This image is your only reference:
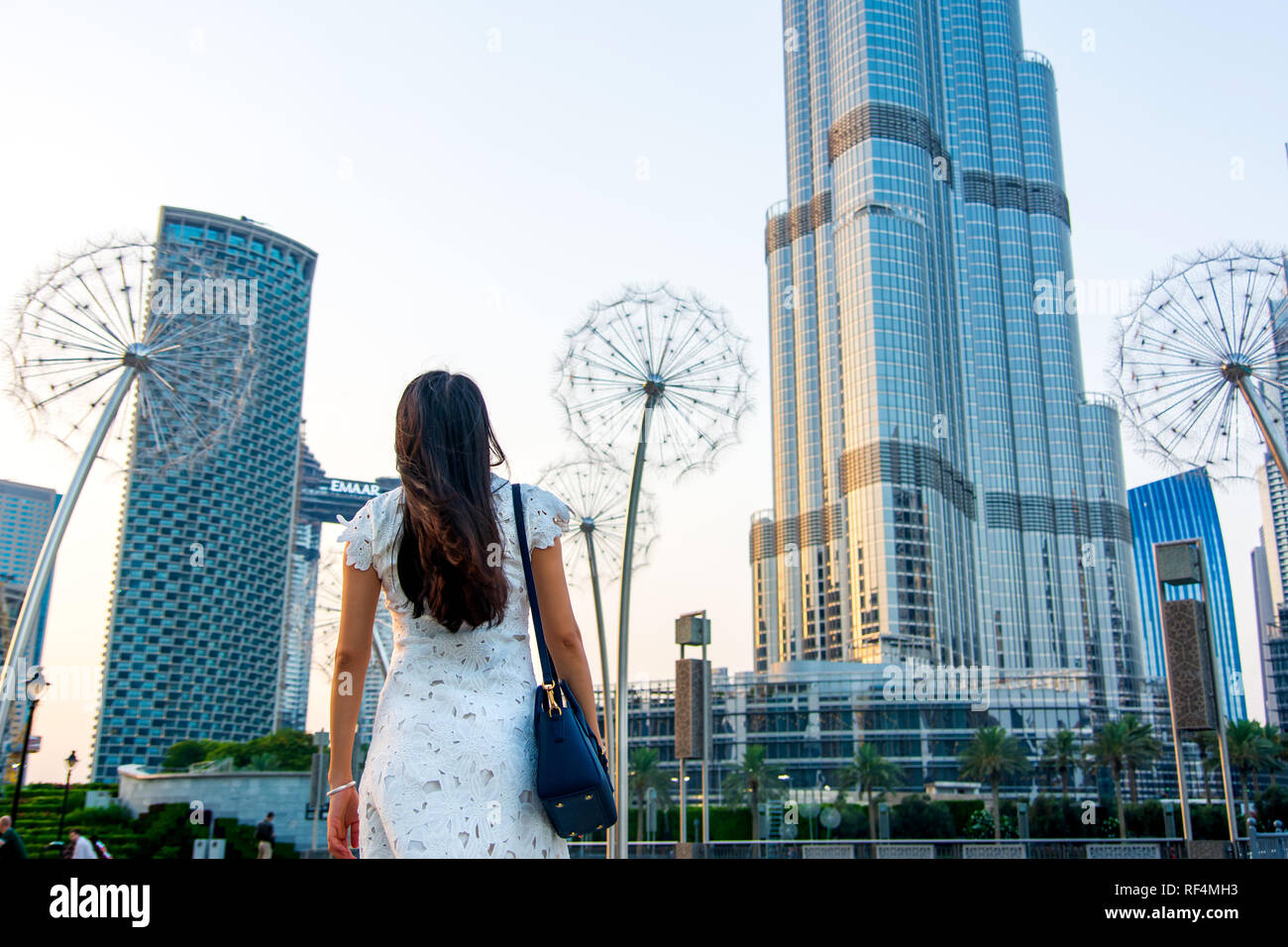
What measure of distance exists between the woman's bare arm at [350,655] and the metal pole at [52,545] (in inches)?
679

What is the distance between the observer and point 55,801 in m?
71.5

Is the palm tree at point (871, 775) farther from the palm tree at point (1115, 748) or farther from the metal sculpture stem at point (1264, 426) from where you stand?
the metal sculpture stem at point (1264, 426)

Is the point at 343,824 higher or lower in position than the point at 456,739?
lower

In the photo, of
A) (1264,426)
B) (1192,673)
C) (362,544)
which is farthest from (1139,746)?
(362,544)

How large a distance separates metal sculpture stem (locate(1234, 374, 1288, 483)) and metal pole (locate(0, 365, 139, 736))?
72.5ft

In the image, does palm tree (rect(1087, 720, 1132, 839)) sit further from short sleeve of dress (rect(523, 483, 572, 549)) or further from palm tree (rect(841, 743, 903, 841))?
short sleeve of dress (rect(523, 483, 572, 549))

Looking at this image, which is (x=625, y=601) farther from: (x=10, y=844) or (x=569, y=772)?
(x=569, y=772)

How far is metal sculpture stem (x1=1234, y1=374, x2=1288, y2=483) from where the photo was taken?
1998cm

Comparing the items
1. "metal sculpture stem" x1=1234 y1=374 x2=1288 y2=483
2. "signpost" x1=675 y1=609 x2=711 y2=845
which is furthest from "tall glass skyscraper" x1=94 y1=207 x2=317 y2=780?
"metal sculpture stem" x1=1234 y1=374 x2=1288 y2=483

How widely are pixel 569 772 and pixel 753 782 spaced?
91.8 metres

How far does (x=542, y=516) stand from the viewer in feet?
12.0

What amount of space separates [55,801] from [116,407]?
201 feet

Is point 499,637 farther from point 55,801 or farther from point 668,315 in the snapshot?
point 55,801
